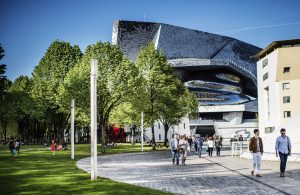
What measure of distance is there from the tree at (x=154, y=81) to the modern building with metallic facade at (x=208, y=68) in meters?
60.4

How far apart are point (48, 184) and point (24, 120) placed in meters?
65.4

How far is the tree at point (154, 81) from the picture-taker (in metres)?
54.1

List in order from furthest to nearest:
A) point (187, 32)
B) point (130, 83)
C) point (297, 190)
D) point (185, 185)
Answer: point (187, 32), point (130, 83), point (185, 185), point (297, 190)

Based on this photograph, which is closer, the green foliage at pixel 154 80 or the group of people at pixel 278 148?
the group of people at pixel 278 148

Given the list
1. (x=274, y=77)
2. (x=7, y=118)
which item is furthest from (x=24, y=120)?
(x=274, y=77)

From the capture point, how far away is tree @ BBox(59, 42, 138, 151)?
4491 centimetres

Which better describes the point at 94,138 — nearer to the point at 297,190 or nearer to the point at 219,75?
the point at 297,190

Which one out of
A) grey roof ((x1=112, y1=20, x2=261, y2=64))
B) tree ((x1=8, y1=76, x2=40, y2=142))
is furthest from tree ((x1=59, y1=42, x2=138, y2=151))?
grey roof ((x1=112, y1=20, x2=261, y2=64))

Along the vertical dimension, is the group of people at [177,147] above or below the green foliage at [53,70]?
below

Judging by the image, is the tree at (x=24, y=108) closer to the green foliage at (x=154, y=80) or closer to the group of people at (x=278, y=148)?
the green foliage at (x=154, y=80)

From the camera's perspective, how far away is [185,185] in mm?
14969

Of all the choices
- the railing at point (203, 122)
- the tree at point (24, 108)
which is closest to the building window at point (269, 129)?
the tree at point (24, 108)

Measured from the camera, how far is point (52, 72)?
56.2m

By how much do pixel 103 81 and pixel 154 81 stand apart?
10.3 m
